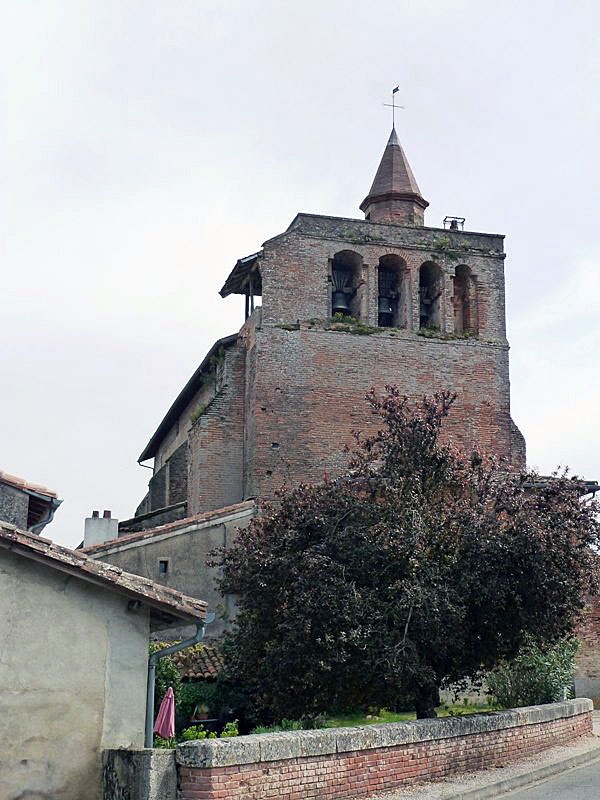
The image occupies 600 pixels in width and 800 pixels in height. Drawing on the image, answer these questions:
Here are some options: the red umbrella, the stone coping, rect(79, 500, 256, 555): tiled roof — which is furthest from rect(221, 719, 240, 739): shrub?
the stone coping

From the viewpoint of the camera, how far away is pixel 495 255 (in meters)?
29.9

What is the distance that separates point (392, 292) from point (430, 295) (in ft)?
3.99

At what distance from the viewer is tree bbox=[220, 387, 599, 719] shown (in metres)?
13.3

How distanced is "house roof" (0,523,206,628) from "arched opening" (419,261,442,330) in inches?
794

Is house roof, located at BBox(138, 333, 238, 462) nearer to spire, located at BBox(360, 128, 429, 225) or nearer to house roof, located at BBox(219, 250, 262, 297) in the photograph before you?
house roof, located at BBox(219, 250, 262, 297)

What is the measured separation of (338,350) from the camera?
27656mm

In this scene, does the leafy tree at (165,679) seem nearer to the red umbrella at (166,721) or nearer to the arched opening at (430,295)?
the red umbrella at (166,721)

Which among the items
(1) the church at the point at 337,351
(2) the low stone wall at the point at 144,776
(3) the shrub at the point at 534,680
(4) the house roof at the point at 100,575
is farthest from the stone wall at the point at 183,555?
(2) the low stone wall at the point at 144,776

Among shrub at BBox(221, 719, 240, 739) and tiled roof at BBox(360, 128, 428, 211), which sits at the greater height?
tiled roof at BBox(360, 128, 428, 211)

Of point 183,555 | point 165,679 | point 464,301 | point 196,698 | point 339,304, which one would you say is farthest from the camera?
point 464,301

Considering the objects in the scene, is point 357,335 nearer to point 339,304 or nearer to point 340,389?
point 339,304

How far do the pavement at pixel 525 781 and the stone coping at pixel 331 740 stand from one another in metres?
0.52

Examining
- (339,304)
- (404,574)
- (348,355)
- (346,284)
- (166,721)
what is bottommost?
(166,721)

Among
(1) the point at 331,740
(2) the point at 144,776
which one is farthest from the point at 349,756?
(2) the point at 144,776
